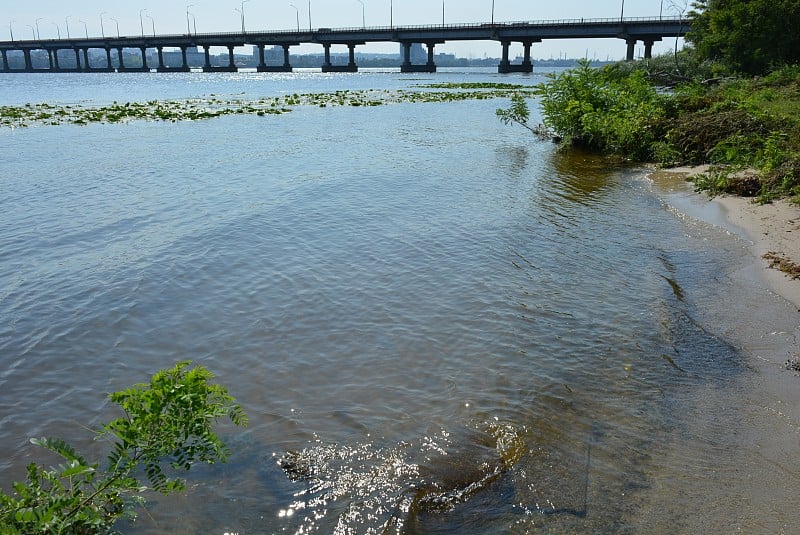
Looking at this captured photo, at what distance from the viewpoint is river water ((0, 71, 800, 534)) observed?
5.05 metres

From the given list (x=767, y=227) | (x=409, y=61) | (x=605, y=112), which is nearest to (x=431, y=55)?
(x=409, y=61)

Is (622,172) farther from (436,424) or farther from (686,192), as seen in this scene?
(436,424)

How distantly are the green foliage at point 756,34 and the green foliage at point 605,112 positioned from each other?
1906cm

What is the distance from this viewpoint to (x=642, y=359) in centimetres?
740

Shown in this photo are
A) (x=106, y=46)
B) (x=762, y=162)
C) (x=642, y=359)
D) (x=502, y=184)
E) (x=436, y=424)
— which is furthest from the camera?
(x=106, y=46)

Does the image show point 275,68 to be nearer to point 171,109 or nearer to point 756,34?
point 171,109

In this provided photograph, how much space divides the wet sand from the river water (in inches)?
1.7

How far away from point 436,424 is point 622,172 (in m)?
17.2

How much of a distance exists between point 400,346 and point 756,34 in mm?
44760

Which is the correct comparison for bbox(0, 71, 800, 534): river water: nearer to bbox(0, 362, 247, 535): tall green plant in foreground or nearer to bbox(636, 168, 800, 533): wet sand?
bbox(636, 168, 800, 533): wet sand

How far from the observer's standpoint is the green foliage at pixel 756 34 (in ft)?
133

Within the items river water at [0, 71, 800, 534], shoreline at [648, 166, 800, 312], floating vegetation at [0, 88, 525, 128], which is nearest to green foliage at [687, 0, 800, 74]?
floating vegetation at [0, 88, 525, 128]

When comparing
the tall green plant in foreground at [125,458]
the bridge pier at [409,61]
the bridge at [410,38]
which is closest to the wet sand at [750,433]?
the tall green plant in foreground at [125,458]

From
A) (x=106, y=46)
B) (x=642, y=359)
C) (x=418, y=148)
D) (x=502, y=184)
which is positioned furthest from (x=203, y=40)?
(x=642, y=359)
